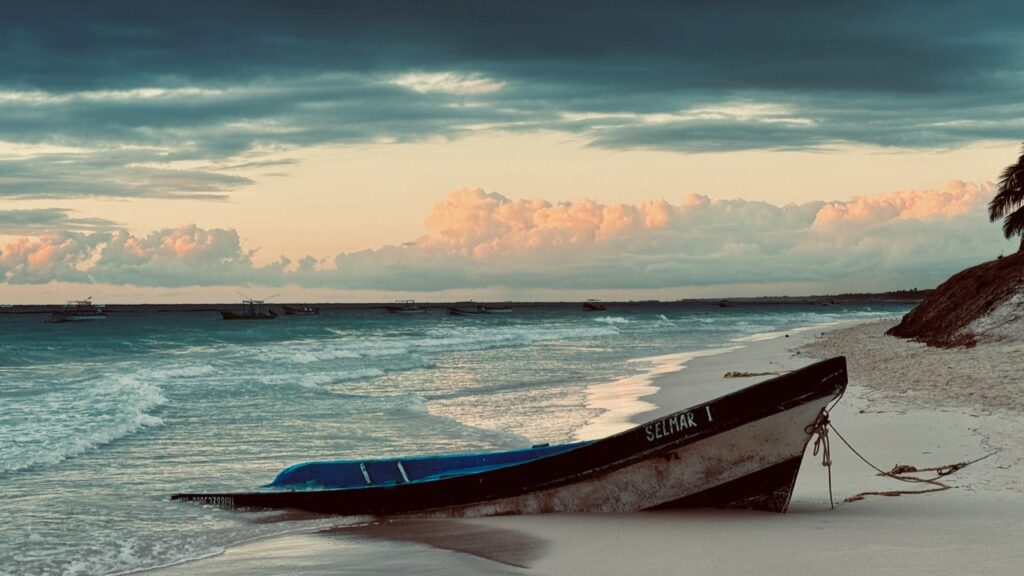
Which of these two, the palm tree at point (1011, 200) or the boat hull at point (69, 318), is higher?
the palm tree at point (1011, 200)

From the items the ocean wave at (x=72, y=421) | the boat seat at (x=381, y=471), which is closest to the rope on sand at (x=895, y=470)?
the boat seat at (x=381, y=471)

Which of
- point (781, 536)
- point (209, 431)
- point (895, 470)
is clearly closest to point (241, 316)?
point (209, 431)

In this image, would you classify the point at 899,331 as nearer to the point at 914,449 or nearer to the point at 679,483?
the point at 914,449

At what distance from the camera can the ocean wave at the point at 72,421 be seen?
1449 cm

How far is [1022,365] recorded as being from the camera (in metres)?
18.0

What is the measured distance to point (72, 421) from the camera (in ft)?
59.8

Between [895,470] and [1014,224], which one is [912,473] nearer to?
[895,470]

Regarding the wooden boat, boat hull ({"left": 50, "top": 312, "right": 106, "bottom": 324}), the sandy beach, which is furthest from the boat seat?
boat hull ({"left": 50, "top": 312, "right": 106, "bottom": 324})

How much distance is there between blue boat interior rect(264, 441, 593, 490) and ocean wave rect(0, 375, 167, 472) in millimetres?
4549

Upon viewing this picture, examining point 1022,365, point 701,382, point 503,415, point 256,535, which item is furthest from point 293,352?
point 256,535

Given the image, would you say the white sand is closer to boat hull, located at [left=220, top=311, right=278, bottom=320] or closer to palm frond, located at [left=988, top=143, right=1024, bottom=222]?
palm frond, located at [left=988, top=143, right=1024, bottom=222]

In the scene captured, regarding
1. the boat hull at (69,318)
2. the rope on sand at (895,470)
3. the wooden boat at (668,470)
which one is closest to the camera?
the wooden boat at (668,470)

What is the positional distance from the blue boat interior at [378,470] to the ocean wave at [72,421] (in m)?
4.55

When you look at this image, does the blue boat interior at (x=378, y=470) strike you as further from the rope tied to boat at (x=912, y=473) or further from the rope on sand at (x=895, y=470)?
the rope tied to boat at (x=912, y=473)
